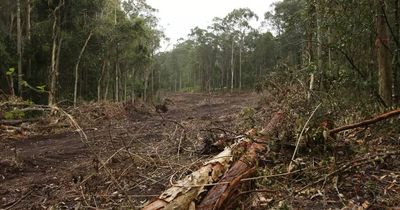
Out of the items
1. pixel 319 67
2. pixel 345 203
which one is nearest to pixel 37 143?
pixel 319 67

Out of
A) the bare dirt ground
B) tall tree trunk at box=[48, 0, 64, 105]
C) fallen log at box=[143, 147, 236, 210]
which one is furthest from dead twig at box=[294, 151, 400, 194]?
tall tree trunk at box=[48, 0, 64, 105]

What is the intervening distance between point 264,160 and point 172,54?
218ft

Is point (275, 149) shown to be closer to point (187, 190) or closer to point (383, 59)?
point (187, 190)

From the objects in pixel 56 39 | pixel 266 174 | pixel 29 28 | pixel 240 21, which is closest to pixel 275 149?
pixel 266 174

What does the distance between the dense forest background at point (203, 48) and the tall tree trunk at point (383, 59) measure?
0.05 ft

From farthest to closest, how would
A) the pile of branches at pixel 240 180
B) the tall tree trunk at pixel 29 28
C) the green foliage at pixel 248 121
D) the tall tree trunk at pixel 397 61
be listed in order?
the tall tree trunk at pixel 29 28, the green foliage at pixel 248 121, the tall tree trunk at pixel 397 61, the pile of branches at pixel 240 180

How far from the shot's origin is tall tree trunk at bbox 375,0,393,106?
22.3 ft

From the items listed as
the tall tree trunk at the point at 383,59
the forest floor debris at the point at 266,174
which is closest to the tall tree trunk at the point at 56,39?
the forest floor debris at the point at 266,174

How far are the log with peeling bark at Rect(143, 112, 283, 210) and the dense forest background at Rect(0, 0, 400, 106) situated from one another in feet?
7.47

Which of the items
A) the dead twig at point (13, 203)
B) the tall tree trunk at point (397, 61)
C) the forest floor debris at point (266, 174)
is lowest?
the dead twig at point (13, 203)

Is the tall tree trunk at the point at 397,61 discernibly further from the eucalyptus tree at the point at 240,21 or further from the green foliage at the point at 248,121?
the eucalyptus tree at the point at 240,21

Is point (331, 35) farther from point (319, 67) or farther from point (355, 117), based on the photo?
point (355, 117)

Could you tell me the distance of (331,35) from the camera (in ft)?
27.1

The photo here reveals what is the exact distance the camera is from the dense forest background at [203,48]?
23.9ft
